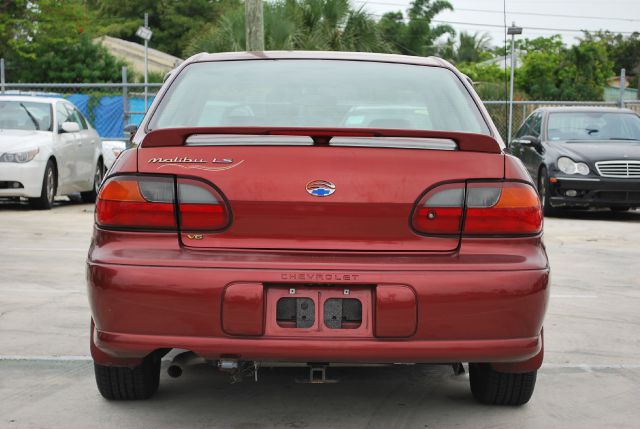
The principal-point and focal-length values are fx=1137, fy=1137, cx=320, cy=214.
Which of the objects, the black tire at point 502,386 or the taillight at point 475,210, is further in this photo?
the black tire at point 502,386

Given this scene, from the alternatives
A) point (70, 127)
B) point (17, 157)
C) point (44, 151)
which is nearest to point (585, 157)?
point (70, 127)

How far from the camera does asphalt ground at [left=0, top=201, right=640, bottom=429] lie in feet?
14.5

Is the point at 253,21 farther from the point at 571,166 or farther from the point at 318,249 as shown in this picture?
the point at 318,249

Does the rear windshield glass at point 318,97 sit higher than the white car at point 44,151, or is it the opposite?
the rear windshield glass at point 318,97

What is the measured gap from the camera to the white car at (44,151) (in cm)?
1397

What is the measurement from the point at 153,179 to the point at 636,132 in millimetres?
12410

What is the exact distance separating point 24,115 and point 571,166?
711cm

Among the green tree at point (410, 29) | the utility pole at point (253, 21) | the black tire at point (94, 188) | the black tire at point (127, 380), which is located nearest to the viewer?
the black tire at point (127, 380)

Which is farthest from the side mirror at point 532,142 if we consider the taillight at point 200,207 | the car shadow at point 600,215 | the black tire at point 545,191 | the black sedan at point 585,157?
the taillight at point 200,207

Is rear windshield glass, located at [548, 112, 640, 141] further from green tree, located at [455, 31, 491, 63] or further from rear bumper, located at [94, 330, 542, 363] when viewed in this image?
green tree, located at [455, 31, 491, 63]

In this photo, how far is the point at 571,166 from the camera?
14.2 m

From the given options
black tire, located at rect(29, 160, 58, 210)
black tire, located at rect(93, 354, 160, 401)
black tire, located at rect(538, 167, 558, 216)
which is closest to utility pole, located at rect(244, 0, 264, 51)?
black tire, located at rect(29, 160, 58, 210)

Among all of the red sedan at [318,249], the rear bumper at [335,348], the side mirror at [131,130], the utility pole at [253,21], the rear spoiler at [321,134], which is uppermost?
the utility pole at [253,21]

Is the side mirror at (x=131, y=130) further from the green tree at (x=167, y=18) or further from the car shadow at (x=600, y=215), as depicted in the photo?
the green tree at (x=167, y=18)
